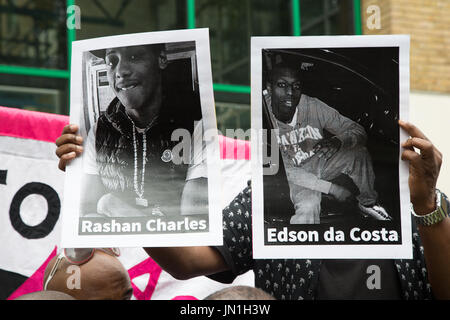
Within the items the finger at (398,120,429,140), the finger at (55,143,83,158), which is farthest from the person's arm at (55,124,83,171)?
the finger at (398,120,429,140)

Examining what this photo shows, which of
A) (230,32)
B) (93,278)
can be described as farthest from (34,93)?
(93,278)

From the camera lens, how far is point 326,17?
251 inches

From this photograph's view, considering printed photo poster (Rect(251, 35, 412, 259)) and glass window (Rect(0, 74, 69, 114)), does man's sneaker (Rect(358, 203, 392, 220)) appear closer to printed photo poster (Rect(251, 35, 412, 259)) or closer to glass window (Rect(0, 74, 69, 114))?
printed photo poster (Rect(251, 35, 412, 259))

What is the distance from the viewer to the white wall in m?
6.24

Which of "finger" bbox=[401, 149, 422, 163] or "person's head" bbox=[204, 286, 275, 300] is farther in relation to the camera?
"finger" bbox=[401, 149, 422, 163]

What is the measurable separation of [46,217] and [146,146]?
1.28m

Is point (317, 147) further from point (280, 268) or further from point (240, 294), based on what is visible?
point (240, 294)

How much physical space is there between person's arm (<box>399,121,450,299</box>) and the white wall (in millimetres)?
4739

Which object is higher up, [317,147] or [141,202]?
[317,147]

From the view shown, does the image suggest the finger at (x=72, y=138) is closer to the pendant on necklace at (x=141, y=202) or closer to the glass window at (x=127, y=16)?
the pendant on necklace at (x=141, y=202)

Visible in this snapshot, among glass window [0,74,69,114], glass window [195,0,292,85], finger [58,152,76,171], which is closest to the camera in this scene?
finger [58,152,76,171]

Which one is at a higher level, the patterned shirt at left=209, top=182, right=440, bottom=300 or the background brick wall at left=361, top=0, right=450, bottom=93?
the background brick wall at left=361, top=0, right=450, bottom=93

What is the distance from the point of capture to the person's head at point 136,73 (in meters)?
1.70

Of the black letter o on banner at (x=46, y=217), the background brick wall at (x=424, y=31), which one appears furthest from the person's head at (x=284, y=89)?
the background brick wall at (x=424, y=31)
